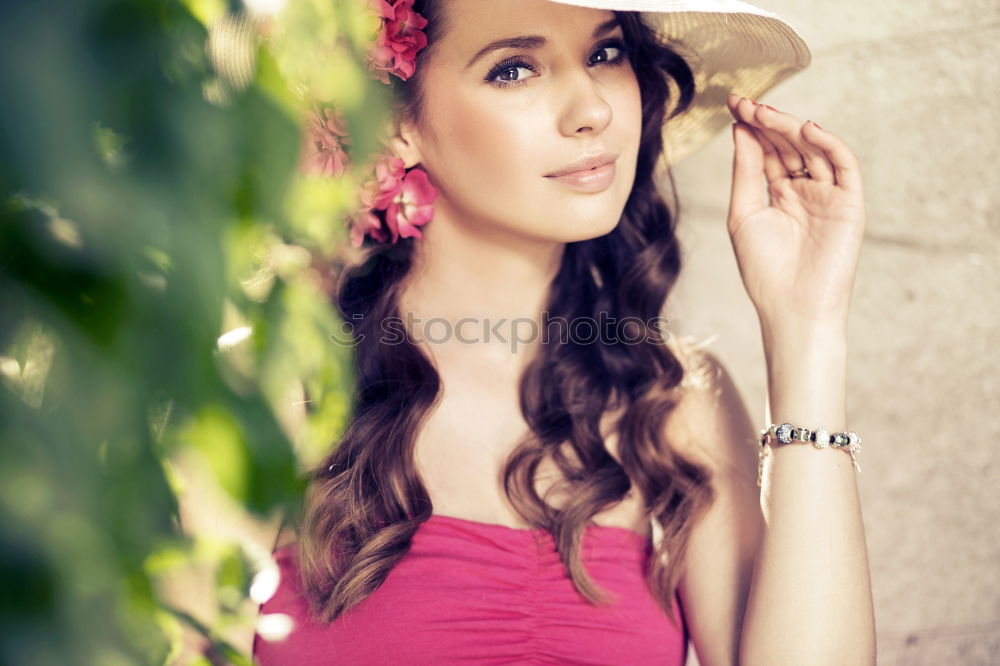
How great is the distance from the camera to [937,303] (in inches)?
97.9

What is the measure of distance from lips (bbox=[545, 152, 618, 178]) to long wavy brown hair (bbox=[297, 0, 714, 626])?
0.30m

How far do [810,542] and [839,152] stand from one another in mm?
787

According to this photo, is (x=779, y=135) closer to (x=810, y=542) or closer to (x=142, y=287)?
(x=810, y=542)

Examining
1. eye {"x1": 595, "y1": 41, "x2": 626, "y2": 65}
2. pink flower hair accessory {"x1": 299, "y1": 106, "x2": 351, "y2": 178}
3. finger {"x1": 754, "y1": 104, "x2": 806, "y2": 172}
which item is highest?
eye {"x1": 595, "y1": 41, "x2": 626, "y2": 65}

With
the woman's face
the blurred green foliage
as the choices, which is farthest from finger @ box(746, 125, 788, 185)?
the blurred green foliage

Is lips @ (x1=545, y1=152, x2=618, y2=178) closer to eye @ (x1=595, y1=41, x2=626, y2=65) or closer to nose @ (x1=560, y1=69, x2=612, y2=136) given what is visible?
nose @ (x1=560, y1=69, x2=612, y2=136)

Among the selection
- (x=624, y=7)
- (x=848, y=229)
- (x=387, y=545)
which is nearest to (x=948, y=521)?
(x=848, y=229)

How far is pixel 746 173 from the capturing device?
205cm

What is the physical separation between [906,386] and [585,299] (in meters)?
0.94

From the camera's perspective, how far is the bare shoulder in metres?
1.97

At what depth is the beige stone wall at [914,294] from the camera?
7.85 feet

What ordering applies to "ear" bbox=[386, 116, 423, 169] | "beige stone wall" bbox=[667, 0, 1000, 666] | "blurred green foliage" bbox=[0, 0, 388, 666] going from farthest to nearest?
1. "beige stone wall" bbox=[667, 0, 1000, 666]
2. "ear" bbox=[386, 116, 423, 169]
3. "blurred green foliage" bbox=[0, 0, 388, 666]

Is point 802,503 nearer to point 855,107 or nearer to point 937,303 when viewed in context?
point 937,303

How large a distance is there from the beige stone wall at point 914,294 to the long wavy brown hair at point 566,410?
29cm
